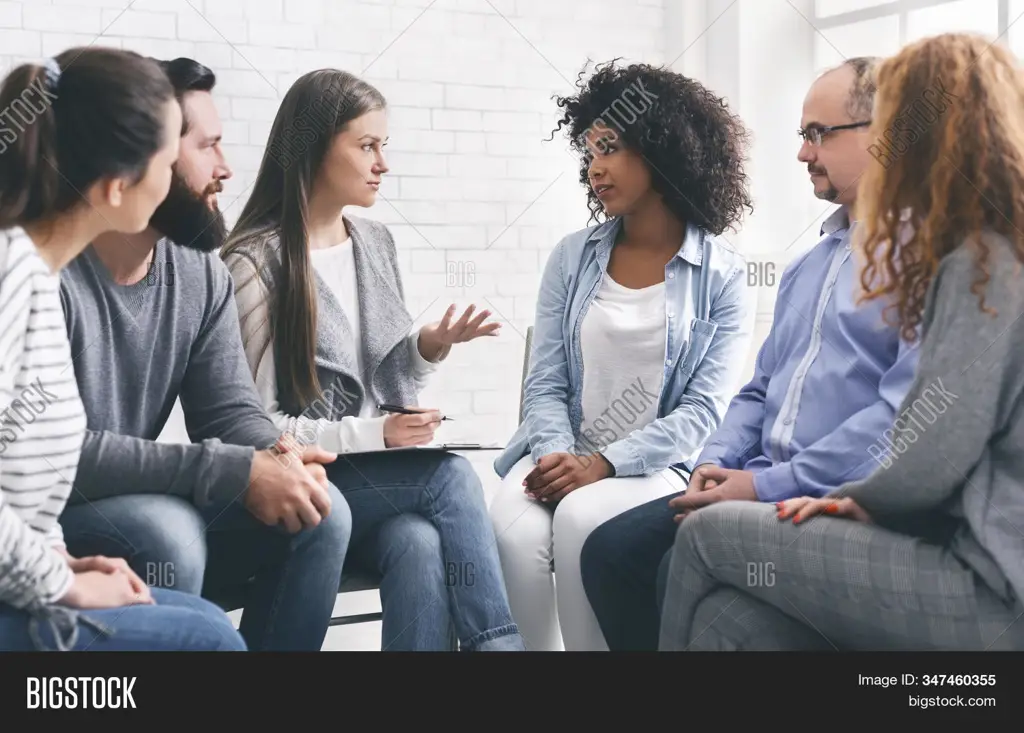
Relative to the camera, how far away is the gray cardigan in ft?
6.64

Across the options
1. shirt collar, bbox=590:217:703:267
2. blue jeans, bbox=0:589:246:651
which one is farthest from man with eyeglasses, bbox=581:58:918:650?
blue jeans, bbox=0:589:246:651

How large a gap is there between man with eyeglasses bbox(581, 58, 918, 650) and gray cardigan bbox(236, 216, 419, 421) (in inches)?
19.8

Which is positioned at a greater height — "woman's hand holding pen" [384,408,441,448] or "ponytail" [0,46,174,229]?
"ponytail" [0,46,174,229]

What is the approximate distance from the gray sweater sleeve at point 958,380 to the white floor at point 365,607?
113 centimetres

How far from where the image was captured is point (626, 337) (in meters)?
2.19

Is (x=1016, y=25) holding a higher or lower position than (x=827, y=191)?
higher

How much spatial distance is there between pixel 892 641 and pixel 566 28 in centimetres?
148

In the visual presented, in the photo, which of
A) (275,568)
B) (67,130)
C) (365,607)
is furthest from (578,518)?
(67,130)

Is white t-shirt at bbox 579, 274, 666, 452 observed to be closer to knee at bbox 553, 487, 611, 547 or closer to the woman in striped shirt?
knee at bbox 553, 487, 611, 547

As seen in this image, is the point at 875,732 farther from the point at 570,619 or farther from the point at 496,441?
the point at 496,441

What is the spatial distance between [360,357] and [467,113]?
70cm

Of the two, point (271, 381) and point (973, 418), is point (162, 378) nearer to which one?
point (271, 381)

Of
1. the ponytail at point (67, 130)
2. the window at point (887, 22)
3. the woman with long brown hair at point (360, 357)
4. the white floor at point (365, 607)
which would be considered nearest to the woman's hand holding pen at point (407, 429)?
the woman with long brown hair at point (360, 357)

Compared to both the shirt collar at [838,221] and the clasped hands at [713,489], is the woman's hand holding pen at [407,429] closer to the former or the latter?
the clasped hands at [713,489]
